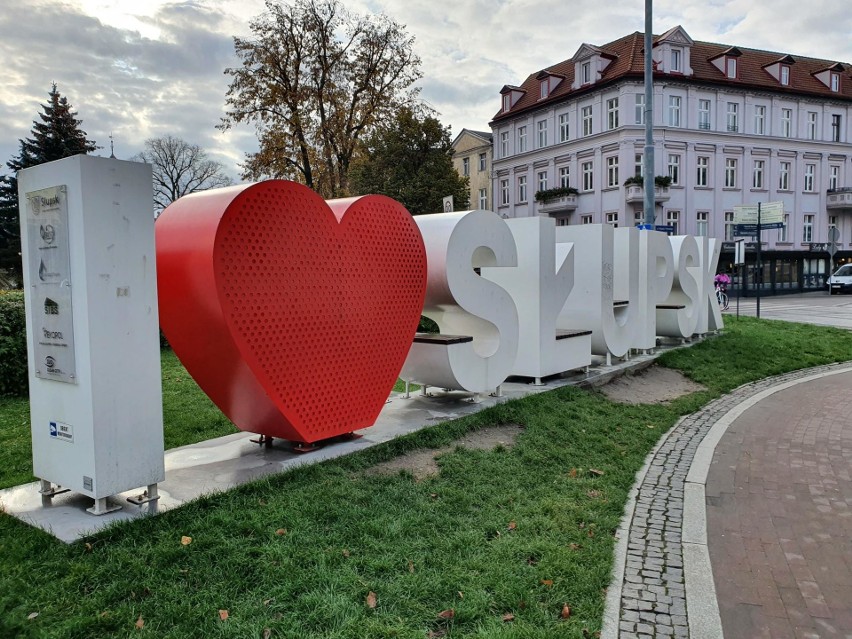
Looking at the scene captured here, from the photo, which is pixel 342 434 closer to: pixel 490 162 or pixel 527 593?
pixel 527 593

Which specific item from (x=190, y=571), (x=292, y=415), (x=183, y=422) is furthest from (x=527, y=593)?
(x=183, y=422)

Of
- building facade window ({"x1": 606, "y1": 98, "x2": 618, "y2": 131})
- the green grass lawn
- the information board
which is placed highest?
building facade window ({"x1": 606, "y1": 98, "x2": 618, "y2": 131})

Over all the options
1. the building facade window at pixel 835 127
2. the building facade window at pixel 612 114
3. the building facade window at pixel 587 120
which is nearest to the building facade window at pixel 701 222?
the building facade window at pixel 612 114

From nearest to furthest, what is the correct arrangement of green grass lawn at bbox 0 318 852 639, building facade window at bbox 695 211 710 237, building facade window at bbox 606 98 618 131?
1. green grass lawn at bbox 0 318 852 639
2. building facade window at bbox 606 98 618 131
3. building facade window at bbox 695 211 710 237

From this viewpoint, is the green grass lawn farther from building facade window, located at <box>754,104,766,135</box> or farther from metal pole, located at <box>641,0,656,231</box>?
building facade window, located at <box>754,104,766,135</box>

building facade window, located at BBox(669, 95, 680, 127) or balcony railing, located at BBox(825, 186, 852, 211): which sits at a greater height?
building facade window, located at BBox(669, 95, 680, 127)

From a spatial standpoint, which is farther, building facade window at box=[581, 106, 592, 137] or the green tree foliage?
building facade window at box=[581, 106, 592, 137]

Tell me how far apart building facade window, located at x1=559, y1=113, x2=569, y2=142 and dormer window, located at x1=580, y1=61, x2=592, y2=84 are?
2.45 metres

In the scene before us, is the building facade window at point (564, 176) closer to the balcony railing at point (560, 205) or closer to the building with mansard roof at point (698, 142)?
the building with mansard roof at point (698, 142)

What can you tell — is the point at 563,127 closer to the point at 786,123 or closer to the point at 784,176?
the point at 786,123

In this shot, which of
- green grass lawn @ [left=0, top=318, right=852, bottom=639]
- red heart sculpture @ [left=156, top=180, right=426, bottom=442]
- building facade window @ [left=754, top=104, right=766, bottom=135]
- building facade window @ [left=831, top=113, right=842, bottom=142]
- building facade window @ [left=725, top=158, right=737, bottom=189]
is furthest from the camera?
building facade window @ [left=831, top=113, right=842, bottom=142]

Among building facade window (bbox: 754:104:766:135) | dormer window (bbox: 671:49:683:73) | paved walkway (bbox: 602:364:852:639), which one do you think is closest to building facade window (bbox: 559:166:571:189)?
dormer window (bbox: 671:49:683:73)

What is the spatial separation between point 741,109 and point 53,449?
4616 centimetres

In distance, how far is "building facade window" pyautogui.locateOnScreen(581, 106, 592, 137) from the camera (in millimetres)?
41156
